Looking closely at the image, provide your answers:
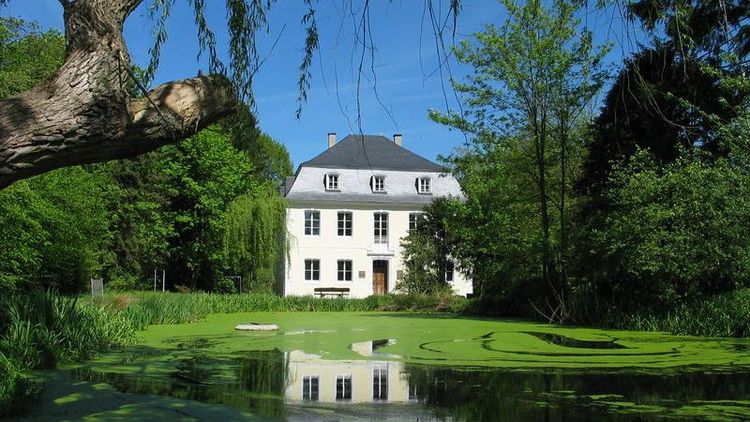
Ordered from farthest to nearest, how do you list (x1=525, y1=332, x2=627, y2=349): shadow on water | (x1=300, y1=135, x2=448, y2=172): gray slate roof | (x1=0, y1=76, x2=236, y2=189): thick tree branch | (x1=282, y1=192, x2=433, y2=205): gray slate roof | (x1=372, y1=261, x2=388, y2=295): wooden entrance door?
(x1=300, y1=135, x2=448, y2=172): gray slate roof, (x1=372, y1=261, x2=388, y2=295): wooden entrance door, (x1=282, y1=192, x2=433, y2=205): gray slate roof, (x1=525, y1=332, x2=627, y2=349): shadow on water, (x1=0, y1=76, x2=236, y2=189): thick tree branch

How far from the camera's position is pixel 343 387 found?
7262 mm

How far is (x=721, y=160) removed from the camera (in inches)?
532

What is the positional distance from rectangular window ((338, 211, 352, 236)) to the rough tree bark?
1246 inches

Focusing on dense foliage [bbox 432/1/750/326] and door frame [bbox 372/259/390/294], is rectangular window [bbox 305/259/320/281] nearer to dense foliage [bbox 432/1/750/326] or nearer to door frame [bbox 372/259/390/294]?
door frame [bbox 372/259/390/294]

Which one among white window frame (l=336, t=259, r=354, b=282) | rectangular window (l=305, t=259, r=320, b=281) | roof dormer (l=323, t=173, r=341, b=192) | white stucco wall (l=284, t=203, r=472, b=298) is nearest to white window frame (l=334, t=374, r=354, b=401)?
white stucco wall (l=284, t=203, r=472, b=298)

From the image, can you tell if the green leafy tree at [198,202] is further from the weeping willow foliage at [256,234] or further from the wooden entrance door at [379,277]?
the wooden entrance door at [379,277]

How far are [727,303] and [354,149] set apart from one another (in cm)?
2499

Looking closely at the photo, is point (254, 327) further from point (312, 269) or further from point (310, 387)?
point (312, 269)

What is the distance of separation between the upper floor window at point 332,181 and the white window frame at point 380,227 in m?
2.45

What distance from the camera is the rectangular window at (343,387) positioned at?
6738 mm

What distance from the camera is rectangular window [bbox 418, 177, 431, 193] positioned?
36.0 m

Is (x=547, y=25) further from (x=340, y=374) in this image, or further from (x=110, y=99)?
(x=110, y=99)

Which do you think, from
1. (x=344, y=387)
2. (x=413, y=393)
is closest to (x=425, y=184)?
(x=344, y=387)

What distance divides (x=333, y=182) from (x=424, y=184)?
483 cm
